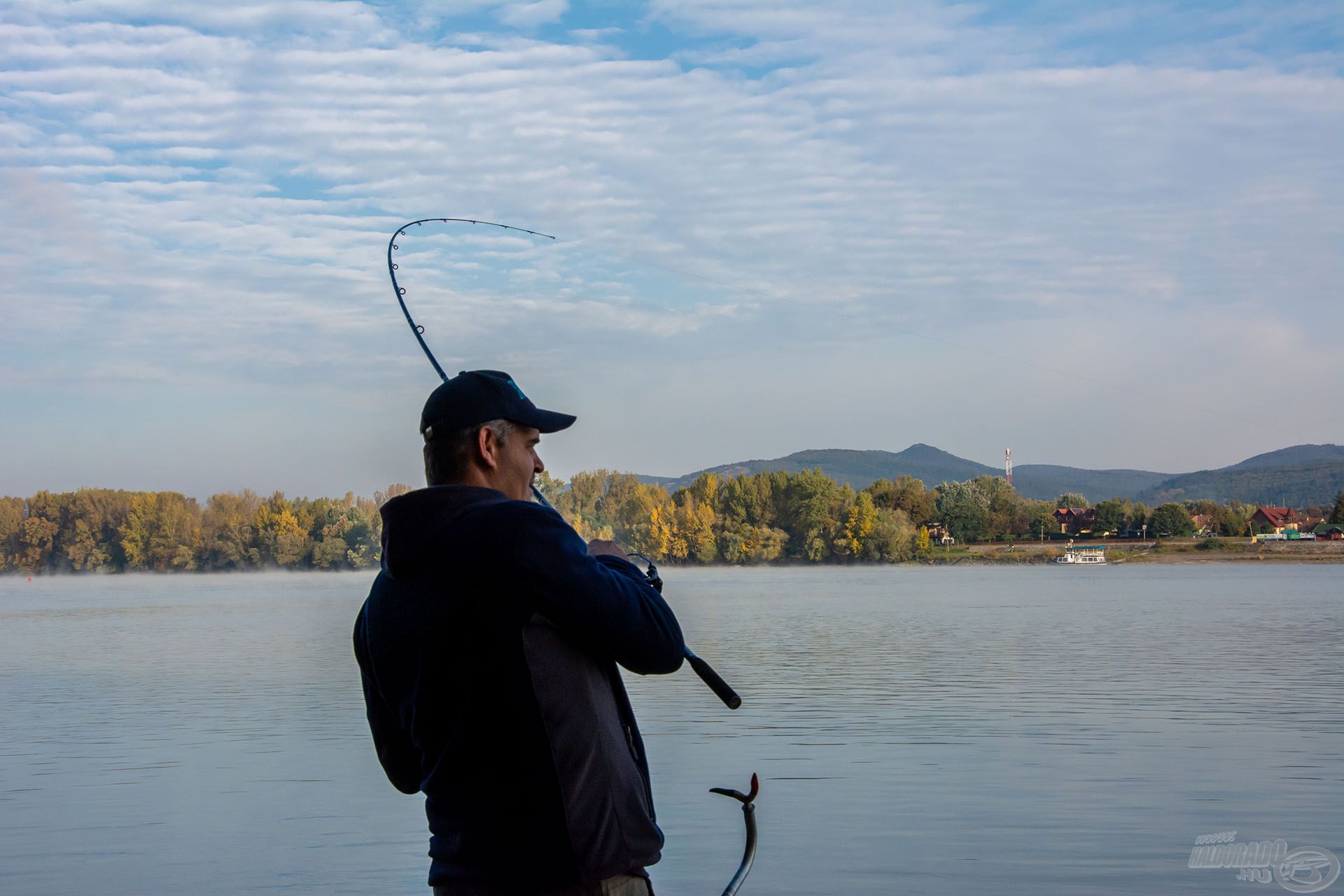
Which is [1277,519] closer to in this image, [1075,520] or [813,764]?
[1075,520]

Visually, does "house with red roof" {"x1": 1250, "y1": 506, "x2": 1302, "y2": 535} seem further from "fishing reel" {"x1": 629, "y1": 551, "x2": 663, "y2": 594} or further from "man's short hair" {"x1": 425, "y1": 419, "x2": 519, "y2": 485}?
"man's short hair" {"x1": 425, "y1": 419, "x2": 519, "y2": 485}

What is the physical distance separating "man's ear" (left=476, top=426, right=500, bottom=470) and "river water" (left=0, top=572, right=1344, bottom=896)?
250 inches

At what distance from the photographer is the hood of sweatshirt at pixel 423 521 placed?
99.7 inches

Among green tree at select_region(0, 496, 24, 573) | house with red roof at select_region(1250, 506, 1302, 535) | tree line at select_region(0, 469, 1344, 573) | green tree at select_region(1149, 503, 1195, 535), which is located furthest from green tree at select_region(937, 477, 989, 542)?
green tree at select_region(0, 496, 24, 573)

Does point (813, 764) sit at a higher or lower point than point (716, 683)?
lower

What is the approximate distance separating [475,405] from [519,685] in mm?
577

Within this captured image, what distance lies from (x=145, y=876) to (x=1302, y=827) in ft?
26.0

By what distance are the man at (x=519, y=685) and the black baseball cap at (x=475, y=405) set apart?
0.50 ft

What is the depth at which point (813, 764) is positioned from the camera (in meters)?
13.0

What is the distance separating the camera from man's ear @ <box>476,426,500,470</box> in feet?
8.87

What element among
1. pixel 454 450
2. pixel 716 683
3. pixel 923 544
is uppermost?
pixel 454 450

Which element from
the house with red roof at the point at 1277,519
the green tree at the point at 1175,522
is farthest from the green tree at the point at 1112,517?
the house with red roof at the point at 1277,519

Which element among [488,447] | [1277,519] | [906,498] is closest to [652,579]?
[488,447]

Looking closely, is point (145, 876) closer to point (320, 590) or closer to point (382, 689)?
point (382, 689)
